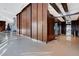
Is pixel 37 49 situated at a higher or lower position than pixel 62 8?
lower

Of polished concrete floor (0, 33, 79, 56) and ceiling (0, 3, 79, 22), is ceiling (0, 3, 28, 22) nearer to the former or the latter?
ceiling (0, 3, 79, 22)

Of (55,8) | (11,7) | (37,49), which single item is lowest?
(37,49)

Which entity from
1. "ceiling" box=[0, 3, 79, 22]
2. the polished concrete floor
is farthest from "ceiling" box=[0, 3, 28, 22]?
the polished concrete floor

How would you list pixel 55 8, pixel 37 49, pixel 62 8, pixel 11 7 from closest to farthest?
pixel 37 49 < pixel 55 8 < pixel 62 8 < pixel 11 7

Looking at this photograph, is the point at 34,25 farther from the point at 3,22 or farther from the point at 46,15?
the point at 3,22

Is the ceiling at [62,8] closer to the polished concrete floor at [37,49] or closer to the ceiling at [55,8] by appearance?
the ceiling at [55,8]

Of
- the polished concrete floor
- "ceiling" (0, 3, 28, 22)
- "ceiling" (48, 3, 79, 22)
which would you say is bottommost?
the polished concrete floor

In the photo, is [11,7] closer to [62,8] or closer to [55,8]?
Result: [55,8]

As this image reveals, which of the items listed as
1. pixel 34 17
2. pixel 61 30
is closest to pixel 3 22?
pixel 61 30

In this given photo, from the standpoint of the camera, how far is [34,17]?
10.2m

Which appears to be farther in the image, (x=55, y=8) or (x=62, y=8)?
(x=62, y=8)

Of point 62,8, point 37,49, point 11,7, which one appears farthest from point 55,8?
point 37,49

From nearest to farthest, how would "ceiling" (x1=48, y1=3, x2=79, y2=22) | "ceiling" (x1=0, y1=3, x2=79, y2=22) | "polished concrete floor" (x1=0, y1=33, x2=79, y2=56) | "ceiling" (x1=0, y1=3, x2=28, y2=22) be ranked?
"polished concrete floor" (x1=0, y1=33, x2=79, y2=56) → "ceiling" (x1=48, y1=3, x2=79, y2=22) → "ceiling" (x1=0, y1=3, x2=79, y2=22) → "ceiling" (x1=0, y1=3, x2=28, y2=22)

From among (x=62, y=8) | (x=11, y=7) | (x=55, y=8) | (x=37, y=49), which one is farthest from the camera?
(x=11, y=7)
